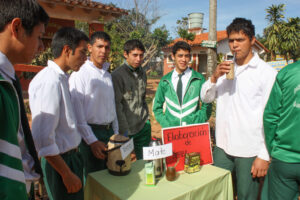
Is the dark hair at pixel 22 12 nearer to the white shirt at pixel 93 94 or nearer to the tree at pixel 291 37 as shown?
the white shirt at pixel 93 94

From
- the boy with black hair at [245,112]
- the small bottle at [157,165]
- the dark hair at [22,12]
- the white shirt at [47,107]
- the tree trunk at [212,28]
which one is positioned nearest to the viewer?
the dark hair at [22,12]

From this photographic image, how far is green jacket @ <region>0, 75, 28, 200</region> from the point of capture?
0.72 metres

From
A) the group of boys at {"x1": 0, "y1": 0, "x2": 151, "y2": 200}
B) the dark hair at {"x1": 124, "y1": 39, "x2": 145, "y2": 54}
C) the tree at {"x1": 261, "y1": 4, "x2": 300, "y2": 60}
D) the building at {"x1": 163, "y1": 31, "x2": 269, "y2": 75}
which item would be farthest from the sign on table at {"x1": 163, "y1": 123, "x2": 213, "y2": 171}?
the tree at {"x1": 261, "y1": 4, "x2": 300, "y2": 60}

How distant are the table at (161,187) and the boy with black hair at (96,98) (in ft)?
1.88

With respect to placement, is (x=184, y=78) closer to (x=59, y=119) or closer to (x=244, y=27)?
(x=244, y=27)

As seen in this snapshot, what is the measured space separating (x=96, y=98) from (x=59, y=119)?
845 millimetres

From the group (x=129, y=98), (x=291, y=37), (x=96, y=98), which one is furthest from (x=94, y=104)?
(x=291, y=37)

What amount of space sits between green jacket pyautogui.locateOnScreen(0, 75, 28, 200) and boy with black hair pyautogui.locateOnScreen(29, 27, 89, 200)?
0.69m

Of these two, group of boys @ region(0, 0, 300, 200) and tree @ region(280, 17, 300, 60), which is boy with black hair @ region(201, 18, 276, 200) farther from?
tree @ region(280, 17, 300, 60)

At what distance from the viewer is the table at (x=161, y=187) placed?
1517mm

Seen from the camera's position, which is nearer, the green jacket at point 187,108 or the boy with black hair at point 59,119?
the boy with black hair at point 59,119

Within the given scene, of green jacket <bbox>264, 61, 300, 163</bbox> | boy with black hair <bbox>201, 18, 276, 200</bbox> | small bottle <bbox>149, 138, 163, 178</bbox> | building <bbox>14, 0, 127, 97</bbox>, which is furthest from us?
building <bbox>14, 0, 127, 97</bbox>

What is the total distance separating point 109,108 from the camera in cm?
254

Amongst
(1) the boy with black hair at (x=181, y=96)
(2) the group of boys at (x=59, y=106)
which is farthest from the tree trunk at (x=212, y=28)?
(2) the group of boys at (x=59, y=106)
